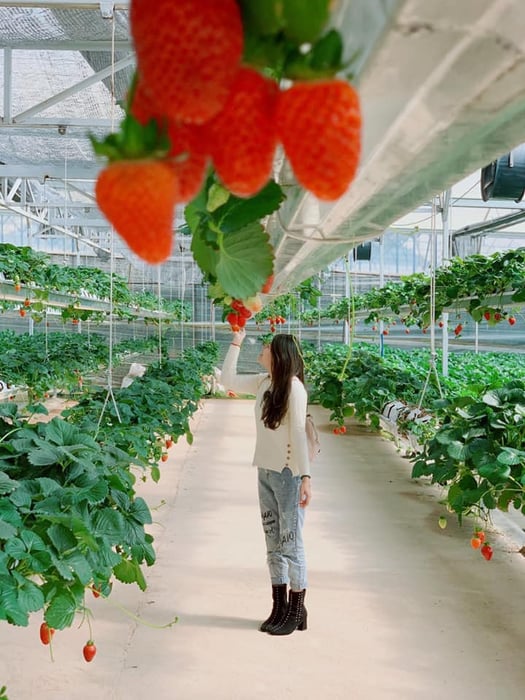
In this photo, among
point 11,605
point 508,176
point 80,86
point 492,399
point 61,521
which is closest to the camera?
point 11,605

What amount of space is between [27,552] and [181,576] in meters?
2.24

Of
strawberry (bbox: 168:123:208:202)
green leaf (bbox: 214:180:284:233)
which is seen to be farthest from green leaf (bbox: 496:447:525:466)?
strawberry (bbox: 168:123:208:202)

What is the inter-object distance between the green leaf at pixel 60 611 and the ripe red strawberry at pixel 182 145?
171cm

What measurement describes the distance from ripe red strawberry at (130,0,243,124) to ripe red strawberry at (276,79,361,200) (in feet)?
0.15

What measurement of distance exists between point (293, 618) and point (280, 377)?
1165mm

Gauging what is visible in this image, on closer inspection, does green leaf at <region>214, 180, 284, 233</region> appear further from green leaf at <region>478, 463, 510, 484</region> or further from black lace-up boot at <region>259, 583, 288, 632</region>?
green leaf at <region>478, 463, 510, 484</region>

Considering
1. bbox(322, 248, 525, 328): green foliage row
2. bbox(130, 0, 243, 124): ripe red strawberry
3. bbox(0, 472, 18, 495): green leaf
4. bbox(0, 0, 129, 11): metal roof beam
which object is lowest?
bbox(0, 472, 18, 495): green leaf

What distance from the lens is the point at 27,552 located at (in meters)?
1.89

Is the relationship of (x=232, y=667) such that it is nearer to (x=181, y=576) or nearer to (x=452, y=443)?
(x=181, y=576)

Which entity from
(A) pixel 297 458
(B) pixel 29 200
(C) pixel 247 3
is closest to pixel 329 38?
(C) pixel 247 3

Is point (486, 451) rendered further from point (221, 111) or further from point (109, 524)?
point (221, 111)

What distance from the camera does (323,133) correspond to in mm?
400

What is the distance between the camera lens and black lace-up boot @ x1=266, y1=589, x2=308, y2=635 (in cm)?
318

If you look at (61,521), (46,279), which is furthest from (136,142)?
(46,279)
